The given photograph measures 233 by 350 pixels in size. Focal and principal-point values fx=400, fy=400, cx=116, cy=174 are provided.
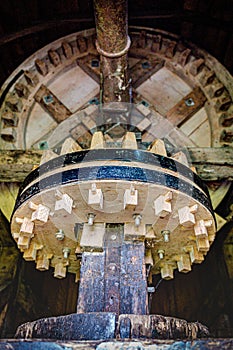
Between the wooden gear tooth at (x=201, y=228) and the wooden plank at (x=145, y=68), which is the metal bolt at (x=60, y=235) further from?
the wooden plank at (x=145, y=68)

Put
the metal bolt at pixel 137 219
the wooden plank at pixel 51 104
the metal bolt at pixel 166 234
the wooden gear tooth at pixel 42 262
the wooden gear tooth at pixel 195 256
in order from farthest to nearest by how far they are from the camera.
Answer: the wooden plank at pixel 51 104
the wooden gear tooth at pixel 42 262
the wooden gear tooth at pixel 195 256
the metal bolt at pixel 166 234
the metal bolt at pixel 137 219

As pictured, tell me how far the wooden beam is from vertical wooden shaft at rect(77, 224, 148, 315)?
0.92 metres

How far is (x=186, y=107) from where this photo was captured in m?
3.23

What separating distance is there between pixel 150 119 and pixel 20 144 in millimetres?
1003

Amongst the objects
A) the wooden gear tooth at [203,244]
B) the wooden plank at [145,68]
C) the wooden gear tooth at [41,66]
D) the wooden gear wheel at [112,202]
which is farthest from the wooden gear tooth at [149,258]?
the wooden gear tooth at [41,66]

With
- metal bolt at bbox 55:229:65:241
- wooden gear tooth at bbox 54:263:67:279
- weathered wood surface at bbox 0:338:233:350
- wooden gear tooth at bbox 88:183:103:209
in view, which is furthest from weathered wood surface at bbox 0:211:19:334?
weathered wood surface at bbox 0:338:233:350

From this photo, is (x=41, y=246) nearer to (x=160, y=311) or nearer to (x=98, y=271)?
(x=98, y=271)

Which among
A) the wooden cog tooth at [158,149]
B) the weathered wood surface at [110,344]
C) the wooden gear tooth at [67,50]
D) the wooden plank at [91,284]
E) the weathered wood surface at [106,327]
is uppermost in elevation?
the wooden gear tooth at [67,50]

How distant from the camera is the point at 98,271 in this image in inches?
69.7

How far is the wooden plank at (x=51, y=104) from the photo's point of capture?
126 inches

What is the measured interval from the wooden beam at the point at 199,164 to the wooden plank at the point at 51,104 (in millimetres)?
642

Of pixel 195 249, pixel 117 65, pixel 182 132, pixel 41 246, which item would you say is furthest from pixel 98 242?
pixel 182 132

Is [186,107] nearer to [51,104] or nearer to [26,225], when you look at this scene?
[51,104]

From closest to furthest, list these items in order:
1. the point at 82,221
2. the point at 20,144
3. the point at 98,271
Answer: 1. the point at 98,271
2. the point at 82,221
3. the point at 20,144
